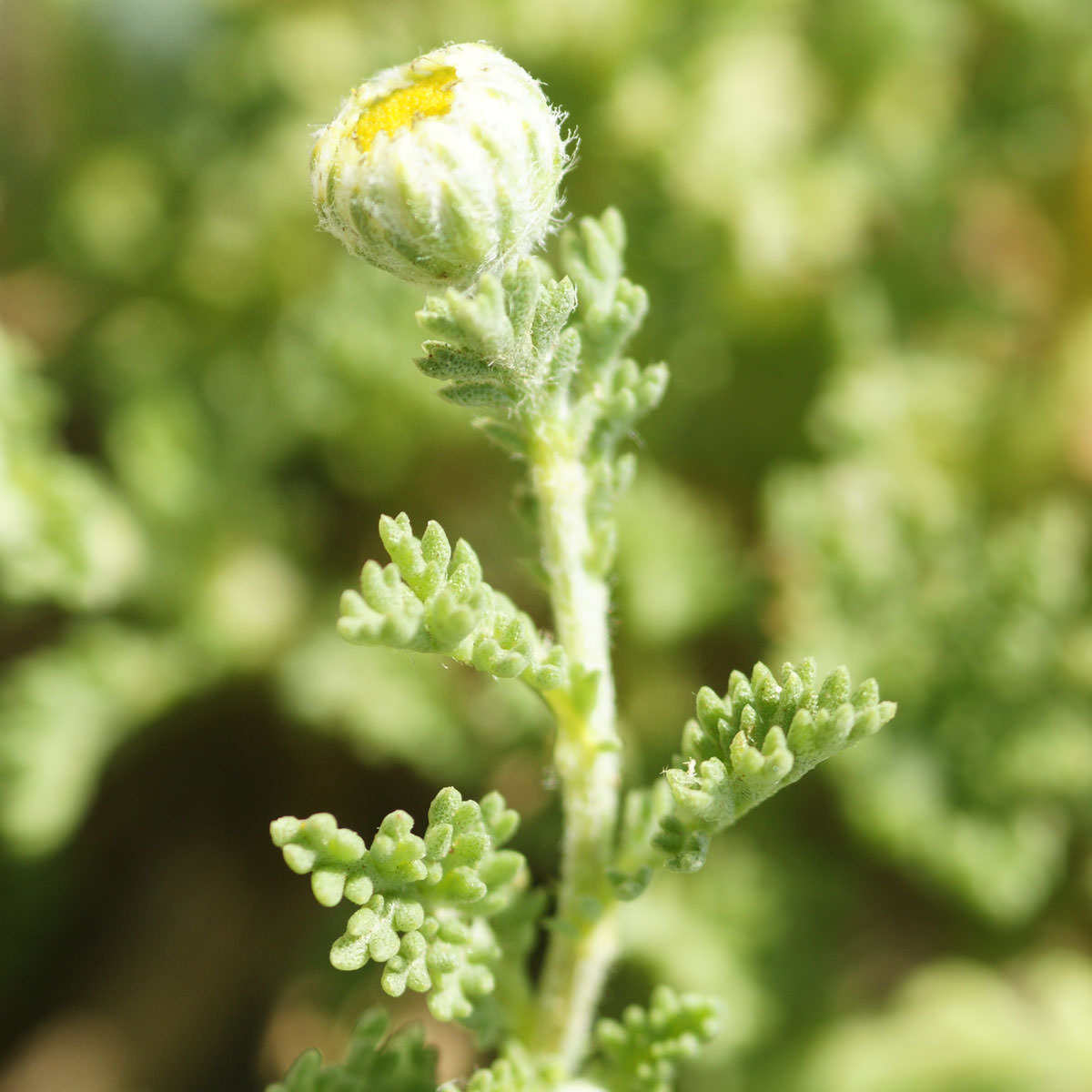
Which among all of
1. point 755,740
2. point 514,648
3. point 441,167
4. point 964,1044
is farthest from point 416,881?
point 964,1044

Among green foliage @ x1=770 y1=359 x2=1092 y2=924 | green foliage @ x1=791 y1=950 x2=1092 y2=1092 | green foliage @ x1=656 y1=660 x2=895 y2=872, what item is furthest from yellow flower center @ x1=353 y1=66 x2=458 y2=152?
green foliage @ x1=791 y1=950 x2=1092 y2=1092

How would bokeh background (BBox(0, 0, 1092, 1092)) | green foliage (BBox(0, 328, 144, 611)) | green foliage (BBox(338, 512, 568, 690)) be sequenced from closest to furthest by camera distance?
green foliage (BBox(338, 512, 568, 690)), green foliage (BBox(0, 328, 144, 611)), bokeh background (BBox(0, 0, 1092, 1092))

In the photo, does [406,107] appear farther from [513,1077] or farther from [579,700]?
[513,1077]

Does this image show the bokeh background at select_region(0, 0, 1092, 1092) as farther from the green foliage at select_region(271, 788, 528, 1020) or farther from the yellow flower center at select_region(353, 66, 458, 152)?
the yellow flower center at select_region(353, 66, 458, 152)

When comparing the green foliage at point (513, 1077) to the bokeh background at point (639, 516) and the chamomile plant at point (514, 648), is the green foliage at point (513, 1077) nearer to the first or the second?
the chamomile plant at point (514, 648)

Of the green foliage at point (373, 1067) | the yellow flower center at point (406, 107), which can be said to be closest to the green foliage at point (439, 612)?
the yellow flower center at point (406, 107)

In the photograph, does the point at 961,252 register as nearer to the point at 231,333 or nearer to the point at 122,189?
the point at 231,333
